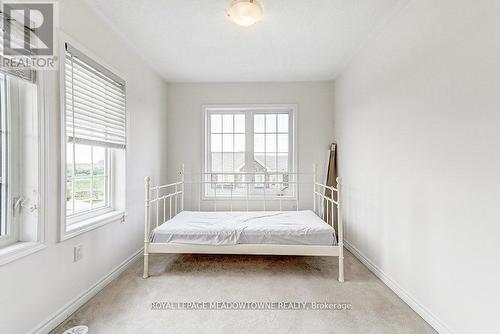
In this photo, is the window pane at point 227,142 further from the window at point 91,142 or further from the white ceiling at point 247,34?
the window at point 91,142

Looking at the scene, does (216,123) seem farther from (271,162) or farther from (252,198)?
(252,198)

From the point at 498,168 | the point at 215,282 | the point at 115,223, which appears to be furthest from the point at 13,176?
the point at 498,168

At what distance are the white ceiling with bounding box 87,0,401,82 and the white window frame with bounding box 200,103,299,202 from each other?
1.67 feet

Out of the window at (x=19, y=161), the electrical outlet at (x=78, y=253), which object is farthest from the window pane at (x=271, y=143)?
the window at (x=19, y=161)

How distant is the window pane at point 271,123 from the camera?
3.76m

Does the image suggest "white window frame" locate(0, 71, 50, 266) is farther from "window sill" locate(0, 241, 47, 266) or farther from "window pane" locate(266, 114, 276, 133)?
"window pane" locate(266, 114, 276, 133)

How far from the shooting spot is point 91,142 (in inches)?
78.2

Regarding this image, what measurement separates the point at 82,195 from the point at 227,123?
2.25m

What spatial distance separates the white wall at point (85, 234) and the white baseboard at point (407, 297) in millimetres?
2518

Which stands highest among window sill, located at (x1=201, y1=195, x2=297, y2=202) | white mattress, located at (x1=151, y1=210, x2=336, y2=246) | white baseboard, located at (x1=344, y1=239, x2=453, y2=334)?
window sill, located at (x1=201, y1=195, x2=297, y2=202)

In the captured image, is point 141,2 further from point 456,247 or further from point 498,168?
point 456,247

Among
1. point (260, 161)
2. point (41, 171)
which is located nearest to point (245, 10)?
point (41, 171)

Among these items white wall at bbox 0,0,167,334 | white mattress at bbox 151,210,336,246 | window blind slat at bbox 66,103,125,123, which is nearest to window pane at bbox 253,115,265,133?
white wall at bbox 0,0,167,334

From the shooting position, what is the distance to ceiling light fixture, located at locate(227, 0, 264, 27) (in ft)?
5.75
